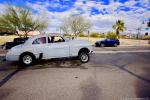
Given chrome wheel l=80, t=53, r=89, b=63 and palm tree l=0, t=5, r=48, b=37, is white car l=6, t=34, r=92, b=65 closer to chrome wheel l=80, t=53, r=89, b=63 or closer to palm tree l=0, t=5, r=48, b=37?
chrome wheel l=80, t=53, r=89, b=63

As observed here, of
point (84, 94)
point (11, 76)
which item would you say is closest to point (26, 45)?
point (11, 76)

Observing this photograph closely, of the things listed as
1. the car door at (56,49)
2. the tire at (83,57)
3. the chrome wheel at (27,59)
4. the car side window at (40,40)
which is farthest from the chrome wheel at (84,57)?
the chrome wheel at (27,59)

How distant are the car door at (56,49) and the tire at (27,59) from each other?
0.84 m

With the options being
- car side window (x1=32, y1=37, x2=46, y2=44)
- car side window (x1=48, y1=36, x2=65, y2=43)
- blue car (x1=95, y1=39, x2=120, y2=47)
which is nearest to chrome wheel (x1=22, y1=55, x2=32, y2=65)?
car side window (x1=32, y1=37, x2=46, y2=44)

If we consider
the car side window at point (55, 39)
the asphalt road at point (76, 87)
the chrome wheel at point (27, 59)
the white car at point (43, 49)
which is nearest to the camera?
the asphalt road at point (76, 87)

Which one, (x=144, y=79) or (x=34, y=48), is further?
(x=34, y=48)

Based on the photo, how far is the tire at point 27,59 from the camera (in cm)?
1165

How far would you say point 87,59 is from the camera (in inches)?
497

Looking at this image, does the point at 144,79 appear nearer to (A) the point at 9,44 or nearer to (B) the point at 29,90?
(B) the point at 29,90

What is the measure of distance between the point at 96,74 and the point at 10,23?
116ft

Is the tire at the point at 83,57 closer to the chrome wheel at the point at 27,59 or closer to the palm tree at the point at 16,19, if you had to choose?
the chrome wheel at the point at 27,59

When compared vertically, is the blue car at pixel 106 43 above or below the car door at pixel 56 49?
below

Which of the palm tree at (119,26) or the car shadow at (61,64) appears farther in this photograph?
the palm tree at (119,26)

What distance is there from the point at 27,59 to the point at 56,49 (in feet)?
5.79
